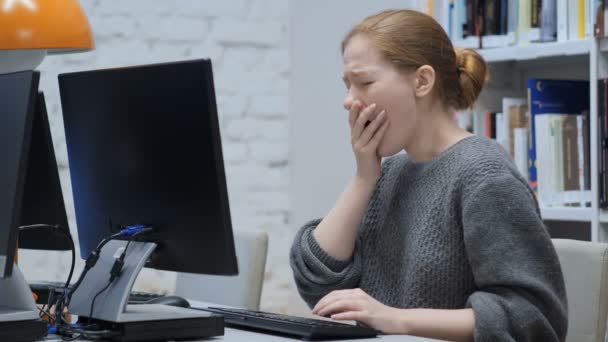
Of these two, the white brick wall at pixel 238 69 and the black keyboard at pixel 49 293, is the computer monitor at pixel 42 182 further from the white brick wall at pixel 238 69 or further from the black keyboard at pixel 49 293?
the white brick wall at pixel 238 69

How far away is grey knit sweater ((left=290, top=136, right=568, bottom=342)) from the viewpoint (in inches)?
58.0

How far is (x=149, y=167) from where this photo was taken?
4.70 ft

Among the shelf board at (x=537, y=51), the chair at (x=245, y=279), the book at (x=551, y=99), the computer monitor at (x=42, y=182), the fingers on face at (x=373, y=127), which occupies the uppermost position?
the shelf board at (x=537, y=51)

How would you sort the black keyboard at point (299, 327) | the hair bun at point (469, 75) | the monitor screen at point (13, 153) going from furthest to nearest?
the hair bun at point (469, 75), the black keyboard at point (299, 327), the monitor screen at point (13, 153)

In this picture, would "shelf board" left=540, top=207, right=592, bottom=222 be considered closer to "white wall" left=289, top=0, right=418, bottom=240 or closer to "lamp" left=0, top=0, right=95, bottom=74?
"white wall" left=289, top=0, right=418, bottom=240

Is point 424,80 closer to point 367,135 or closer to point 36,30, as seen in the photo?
point 367,135

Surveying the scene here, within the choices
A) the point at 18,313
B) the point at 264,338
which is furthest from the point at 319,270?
the point at 18,313

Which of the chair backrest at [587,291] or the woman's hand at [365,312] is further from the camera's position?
the chair backrest at [587,291]

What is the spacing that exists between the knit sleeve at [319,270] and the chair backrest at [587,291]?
39cm

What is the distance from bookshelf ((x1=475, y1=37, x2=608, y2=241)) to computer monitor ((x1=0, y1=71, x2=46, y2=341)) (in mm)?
1519

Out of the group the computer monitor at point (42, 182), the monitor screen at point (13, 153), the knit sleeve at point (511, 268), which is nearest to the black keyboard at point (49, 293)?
the computer monitor at point (42, 182)

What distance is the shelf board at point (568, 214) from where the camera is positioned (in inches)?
95.6

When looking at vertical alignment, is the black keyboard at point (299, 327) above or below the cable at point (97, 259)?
below

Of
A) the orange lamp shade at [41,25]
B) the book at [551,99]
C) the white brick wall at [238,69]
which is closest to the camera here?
the orange lamp shade at [41,25]
